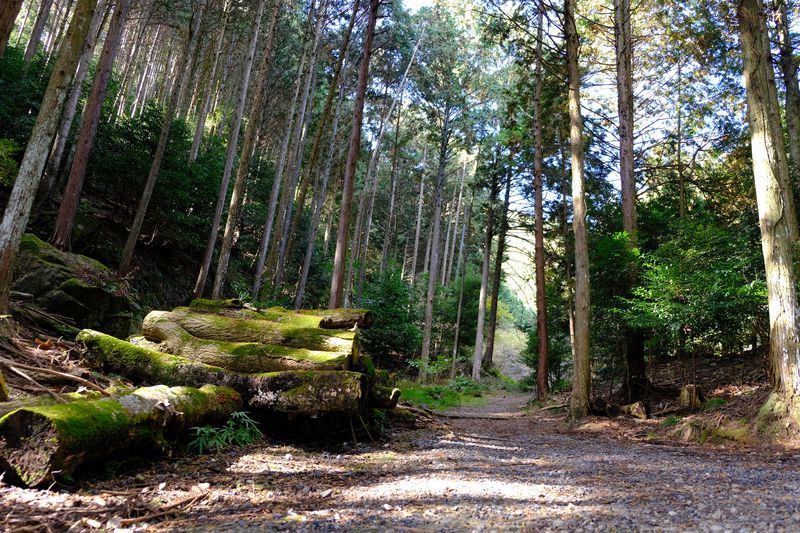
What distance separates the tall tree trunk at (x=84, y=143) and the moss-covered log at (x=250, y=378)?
20.7ft

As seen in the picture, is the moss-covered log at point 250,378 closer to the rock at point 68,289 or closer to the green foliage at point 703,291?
the rock at point 68,289

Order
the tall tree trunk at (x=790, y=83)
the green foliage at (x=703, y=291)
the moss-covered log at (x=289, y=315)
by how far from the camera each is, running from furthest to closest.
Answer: the tall tree trunk at (x=790, y=83), the green foliage at (x=703, y=291), the moss-covered log at (x=289, y=315)

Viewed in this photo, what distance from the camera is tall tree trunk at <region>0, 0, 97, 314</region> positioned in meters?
5.72

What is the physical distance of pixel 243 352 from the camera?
6.23 m

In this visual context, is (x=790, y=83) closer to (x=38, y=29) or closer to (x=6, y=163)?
(x=6, y=163)

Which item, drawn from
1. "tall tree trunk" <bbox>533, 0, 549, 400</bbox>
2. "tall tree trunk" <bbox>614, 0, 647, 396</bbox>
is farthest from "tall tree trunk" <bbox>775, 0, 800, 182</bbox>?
"tall tree trunk" <bbox>533, 0, 549, 400</bbox>

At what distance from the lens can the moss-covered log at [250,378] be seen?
18.2 ft

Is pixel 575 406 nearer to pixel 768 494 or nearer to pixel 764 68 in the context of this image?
pixel 768 494

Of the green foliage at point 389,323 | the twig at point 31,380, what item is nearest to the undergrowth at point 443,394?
the green foliage at point 389,323

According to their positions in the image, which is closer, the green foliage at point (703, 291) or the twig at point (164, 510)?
the twig at point (164, 510)

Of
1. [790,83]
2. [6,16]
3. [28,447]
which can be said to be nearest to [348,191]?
[6,16]

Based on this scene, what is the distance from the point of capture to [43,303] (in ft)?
25.1

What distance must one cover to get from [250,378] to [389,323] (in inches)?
513

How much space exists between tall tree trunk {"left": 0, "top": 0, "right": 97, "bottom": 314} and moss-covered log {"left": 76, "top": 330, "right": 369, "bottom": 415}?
1337mm
